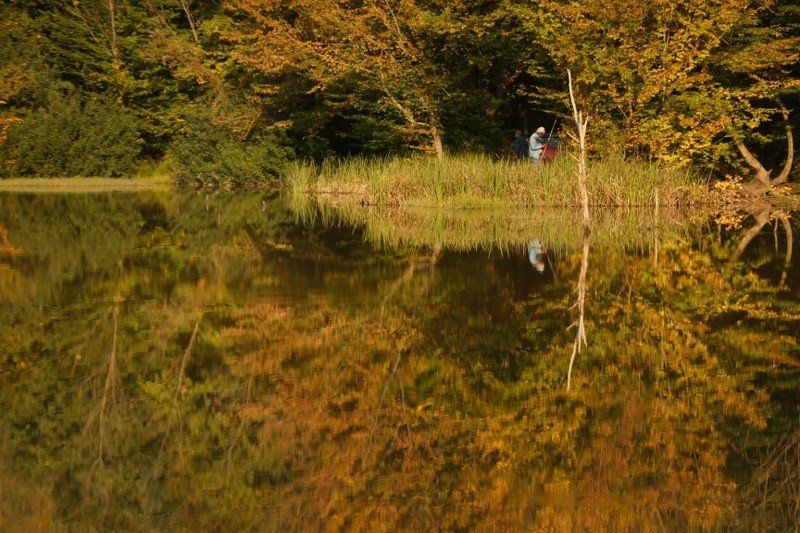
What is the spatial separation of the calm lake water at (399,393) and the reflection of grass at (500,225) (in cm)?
147

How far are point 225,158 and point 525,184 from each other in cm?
1325

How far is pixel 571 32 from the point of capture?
2147 cm

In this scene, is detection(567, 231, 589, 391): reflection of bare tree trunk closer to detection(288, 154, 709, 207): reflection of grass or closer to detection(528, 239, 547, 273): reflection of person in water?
detection(528, 239, 547, 273): reflection of person in water

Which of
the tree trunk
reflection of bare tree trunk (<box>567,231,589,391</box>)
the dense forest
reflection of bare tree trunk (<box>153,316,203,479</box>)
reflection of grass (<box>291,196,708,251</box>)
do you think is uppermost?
the dense forest

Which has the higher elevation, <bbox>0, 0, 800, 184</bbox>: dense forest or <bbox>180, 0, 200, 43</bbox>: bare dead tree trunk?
<bbox>180, 0, 200, 43</bbox>: bare dead tree trunk

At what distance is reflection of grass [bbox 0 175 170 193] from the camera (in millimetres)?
28859

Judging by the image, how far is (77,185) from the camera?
1183 inches

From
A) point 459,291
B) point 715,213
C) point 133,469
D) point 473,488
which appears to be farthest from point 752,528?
point 715,213

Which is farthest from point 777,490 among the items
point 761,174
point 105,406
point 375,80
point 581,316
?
point 375,80

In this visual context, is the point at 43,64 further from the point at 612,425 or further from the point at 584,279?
the point at 612,425

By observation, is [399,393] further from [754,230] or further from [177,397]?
[754,230]

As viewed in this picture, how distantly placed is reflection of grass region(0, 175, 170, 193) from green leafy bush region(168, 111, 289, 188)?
1.05m

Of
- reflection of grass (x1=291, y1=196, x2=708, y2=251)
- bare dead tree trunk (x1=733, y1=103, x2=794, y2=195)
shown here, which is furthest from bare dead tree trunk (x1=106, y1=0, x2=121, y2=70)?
bare dead tree trunk (x1=733, y1=103, x2=794, y2=195)

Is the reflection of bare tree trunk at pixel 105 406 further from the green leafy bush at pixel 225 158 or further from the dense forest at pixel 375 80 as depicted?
the green leafy bush at pixel 225 158
